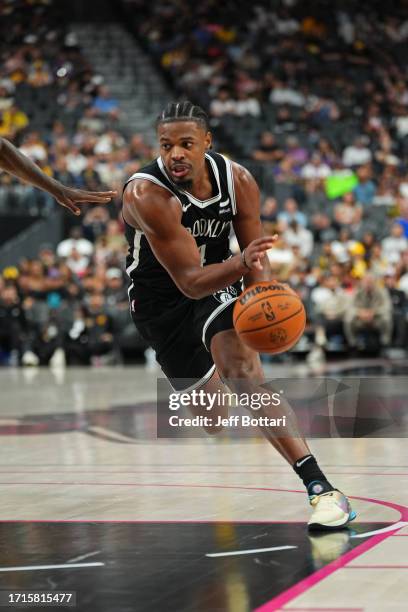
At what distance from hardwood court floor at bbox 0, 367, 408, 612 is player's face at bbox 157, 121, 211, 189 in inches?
66.1

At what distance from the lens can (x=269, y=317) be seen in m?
5.31

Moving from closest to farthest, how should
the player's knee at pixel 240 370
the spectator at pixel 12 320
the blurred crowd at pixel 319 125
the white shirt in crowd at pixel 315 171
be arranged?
the player's knee at pixel 240 370 < the blurred crowd at pixel 319 125 < the spectator at pixel 12 320 < the white shirt in crowd at pixel 315 171

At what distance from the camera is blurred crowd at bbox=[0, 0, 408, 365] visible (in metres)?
17.6

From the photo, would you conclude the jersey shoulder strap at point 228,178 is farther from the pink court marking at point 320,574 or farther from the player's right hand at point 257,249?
the pink court marking at point 320,574

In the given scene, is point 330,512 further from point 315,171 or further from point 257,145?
point 257,145

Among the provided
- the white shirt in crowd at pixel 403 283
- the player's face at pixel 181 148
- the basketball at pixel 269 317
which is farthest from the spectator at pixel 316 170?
the basketball at pixel 269 317

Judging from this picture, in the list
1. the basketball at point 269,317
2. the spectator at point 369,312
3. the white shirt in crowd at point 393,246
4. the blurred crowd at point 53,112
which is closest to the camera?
the basketball at point 269,317

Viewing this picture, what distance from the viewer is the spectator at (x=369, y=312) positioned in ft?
54.7

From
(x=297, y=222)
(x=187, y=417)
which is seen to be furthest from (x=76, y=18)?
(x=187, y=417)

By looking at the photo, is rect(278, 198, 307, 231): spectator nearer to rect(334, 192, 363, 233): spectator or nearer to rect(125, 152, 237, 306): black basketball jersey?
rect(334, 192, 363, 233): spectator

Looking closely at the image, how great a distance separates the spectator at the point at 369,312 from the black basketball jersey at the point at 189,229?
10637 millimetres

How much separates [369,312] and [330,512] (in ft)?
38.5

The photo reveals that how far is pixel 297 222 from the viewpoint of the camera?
1898 cm

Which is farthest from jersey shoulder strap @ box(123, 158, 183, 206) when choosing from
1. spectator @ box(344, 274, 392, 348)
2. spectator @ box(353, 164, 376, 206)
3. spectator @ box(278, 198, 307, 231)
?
spectator @ box(353, 164, 376, 206)
